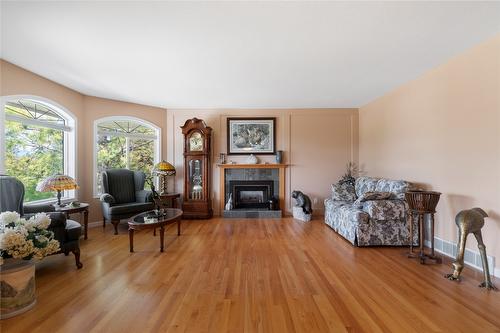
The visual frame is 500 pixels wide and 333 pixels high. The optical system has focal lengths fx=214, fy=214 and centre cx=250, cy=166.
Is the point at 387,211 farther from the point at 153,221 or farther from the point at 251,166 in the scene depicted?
the point at 153,221

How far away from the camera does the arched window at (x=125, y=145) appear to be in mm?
4553

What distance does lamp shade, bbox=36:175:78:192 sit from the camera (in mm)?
3010

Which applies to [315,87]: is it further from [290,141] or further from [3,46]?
[3,46]

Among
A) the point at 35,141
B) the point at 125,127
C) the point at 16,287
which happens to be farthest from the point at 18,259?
the point at 125,127

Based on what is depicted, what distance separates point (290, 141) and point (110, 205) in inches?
160

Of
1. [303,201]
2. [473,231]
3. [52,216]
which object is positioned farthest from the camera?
[303,201]

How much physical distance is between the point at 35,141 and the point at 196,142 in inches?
110

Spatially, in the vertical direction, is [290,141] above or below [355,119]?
below

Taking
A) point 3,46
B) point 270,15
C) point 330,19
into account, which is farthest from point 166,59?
point 330,19

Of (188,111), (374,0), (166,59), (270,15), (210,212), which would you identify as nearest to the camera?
(374,0)

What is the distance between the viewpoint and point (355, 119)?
534 cm

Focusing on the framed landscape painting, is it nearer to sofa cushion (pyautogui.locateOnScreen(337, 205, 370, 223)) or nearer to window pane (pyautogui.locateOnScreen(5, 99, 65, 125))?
sofa cushion (pyautogui.locateOnScreen(337, 205, 370, 223))

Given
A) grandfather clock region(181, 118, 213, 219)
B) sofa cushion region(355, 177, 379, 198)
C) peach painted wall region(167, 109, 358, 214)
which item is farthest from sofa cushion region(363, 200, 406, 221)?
grandfather clock region(181, 118, 213, 219)

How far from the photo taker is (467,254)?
8.61 ft
